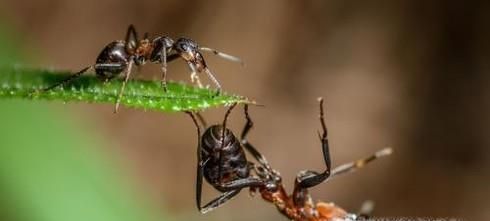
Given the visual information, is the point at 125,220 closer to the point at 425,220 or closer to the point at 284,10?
the point at 425,220

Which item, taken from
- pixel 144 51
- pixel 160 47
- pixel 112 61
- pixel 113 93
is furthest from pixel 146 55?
pixel 113 93

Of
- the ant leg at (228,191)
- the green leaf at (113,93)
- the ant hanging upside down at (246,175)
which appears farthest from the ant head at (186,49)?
the ant leg at (228,191)

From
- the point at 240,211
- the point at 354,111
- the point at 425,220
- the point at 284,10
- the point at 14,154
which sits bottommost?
the point at 425,220

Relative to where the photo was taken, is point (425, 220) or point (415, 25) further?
point (415, 25)

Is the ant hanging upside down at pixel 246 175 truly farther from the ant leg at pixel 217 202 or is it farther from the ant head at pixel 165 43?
the ant head at pixel 165 43

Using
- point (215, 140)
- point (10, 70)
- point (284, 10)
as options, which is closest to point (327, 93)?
point (284, 10)

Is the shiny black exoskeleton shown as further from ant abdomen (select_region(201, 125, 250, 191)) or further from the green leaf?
the green leaf

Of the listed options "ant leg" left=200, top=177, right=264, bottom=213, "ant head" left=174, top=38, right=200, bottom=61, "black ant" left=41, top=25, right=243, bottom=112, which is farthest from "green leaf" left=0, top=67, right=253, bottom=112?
"ant leg" left=200, top=177, right=264, bottom=213
